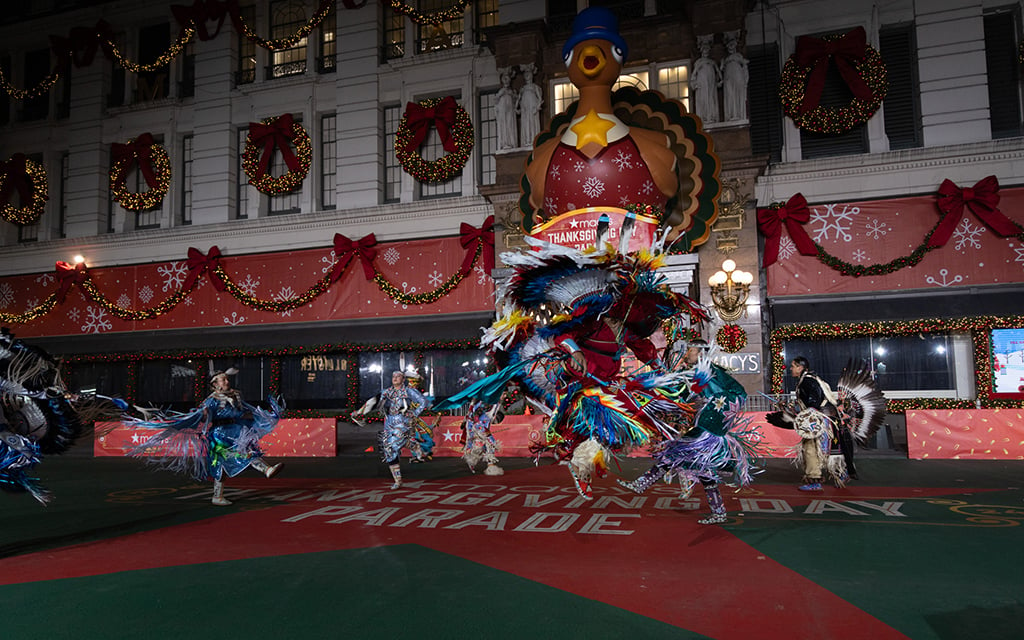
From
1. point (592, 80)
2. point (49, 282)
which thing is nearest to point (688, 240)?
point (592, 80)

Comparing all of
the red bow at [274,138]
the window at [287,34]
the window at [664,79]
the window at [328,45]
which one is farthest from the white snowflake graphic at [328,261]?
the window at [664,79]

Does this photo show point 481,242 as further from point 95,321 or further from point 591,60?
point 95,321

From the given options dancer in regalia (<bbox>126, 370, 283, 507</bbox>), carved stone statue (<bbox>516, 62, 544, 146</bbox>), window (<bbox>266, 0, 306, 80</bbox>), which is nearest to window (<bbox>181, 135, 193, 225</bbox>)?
window (<bbox>266, 0, 306, 80</bbox>)

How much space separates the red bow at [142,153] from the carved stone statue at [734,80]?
17.9 meters

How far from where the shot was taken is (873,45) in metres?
17.1

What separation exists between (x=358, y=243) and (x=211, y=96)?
7610mm

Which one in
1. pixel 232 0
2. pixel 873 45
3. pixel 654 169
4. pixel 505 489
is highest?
pixel 232 0

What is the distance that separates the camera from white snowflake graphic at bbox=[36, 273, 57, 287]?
23.0 meters

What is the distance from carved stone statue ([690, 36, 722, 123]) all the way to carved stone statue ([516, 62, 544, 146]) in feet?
13.4

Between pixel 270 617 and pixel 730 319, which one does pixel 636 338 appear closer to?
pixel 270 617

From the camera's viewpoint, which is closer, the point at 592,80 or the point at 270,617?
the point at 270,617

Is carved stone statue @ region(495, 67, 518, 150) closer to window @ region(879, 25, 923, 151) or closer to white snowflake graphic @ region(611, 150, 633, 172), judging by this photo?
white snowflake graphic @ region(611, 150, 633, 172)

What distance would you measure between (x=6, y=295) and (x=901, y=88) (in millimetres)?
28433

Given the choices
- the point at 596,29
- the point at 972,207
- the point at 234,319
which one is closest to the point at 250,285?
the point at 234,319
